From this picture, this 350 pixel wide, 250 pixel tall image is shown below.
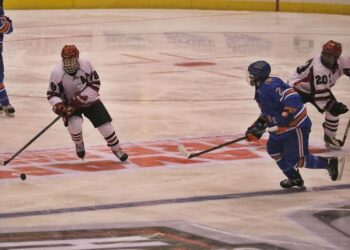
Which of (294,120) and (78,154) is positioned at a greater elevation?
(294,120)

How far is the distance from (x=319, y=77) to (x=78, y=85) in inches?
84.3

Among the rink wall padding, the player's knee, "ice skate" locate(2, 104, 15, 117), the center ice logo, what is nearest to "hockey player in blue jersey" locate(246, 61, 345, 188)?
the center ice logo

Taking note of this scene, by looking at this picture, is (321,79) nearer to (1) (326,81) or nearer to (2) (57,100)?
(1) (326,81)

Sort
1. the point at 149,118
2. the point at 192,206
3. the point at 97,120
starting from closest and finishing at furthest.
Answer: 1. the point at 192,206
2. the point at 97,120
3. the point at 149,118

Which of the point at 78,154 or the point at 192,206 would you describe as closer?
the point at 192,206

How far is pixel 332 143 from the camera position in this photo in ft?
31.2

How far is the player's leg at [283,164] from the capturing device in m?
7.85

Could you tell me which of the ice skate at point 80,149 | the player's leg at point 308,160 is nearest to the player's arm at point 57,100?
the ice skate at point 80,149

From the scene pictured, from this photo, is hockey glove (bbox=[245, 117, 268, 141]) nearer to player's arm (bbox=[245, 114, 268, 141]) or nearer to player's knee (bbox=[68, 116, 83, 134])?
player's arm (bbox=[245, 114, 268, 141])

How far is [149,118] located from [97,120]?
2.18 metres

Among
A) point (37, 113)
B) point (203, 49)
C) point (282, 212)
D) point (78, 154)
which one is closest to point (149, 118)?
point (37, 113)

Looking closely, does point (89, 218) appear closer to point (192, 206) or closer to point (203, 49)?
point (192, 206)

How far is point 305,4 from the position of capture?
2259 centimetres

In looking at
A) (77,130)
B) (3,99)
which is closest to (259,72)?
(77,130)
